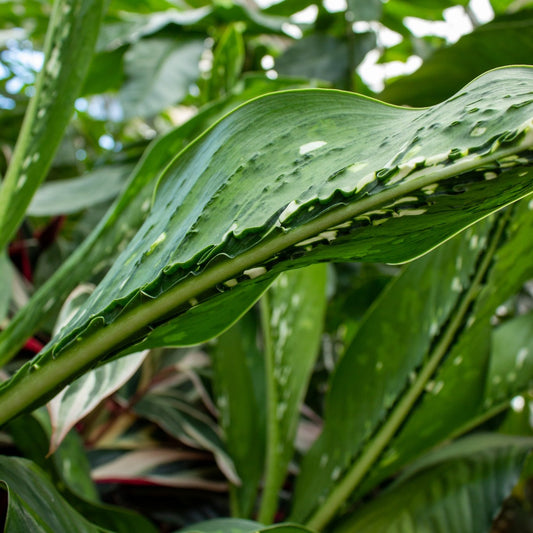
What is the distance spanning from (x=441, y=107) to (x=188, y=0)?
0.95 meters

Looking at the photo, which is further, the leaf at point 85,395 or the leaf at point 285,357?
the leaf at point 285,357

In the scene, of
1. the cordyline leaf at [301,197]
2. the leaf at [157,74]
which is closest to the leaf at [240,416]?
the cordyline leaf at [301,197]

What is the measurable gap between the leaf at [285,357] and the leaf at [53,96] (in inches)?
7.5

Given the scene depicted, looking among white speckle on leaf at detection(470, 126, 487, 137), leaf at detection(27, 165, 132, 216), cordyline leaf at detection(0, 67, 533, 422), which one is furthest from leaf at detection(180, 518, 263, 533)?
leaf at detection(27, 165, 132, 216)

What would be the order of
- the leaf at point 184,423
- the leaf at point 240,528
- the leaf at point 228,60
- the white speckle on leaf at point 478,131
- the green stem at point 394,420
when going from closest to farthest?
1. the white speckle on leaf at point 478,131
2. the leaf at point 240,528
3. the green stem at point 394,420
4. the leaf at point 184,423
5. the leaf at point 228,60

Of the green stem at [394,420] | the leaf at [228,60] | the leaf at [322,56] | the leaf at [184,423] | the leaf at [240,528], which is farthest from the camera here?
the leaf at [322,56]

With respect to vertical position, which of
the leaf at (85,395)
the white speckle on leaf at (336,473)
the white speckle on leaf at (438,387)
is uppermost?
the leaf at (85,395)

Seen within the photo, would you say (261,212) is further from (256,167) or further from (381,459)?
(381,459)

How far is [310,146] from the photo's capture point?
0.68ft

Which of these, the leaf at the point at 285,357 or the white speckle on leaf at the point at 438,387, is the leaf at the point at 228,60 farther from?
the white speckle on leaf at the point at 438,387

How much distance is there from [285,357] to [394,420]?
95 millimetres

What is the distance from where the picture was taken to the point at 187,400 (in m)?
0.59

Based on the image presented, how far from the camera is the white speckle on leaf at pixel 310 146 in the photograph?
0.68 ft

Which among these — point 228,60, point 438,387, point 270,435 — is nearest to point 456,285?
point 438,387
